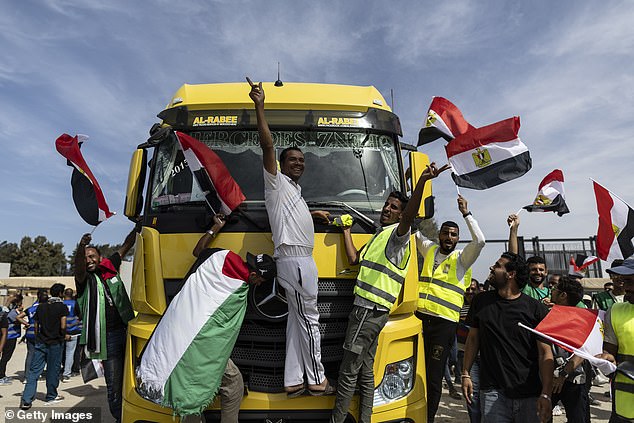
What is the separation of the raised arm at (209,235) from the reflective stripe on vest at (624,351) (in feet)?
9.63

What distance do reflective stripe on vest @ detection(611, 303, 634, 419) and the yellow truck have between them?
1312 millimetres

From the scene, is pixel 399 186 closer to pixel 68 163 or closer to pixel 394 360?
pixel 394 360

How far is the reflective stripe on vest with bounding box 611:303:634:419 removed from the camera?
290 centimetres

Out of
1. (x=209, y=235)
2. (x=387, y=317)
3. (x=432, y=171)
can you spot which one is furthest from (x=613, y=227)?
(x=209, y=235)

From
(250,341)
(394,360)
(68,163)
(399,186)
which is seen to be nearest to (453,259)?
(399,186)

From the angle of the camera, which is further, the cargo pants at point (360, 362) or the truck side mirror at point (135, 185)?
the truck side mirror at point (135, 185)

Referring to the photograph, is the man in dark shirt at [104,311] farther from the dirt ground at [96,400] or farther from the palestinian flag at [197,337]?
the dirt ground at [96,400]

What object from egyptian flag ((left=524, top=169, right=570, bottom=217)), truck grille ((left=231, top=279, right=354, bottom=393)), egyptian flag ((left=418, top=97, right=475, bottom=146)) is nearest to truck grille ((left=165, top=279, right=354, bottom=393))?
truck grille ((left=231, top=279, right=354, bottom=393))

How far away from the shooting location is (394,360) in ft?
11.3

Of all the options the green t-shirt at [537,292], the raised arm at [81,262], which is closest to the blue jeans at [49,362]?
the raised arm at [81,262]

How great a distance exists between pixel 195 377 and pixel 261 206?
1395 mm

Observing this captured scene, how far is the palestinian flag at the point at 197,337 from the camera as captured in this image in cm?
291

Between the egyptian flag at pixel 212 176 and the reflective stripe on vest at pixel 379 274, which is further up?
the egyptian flag at pixel 212 176

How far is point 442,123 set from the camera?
5.14 meters
